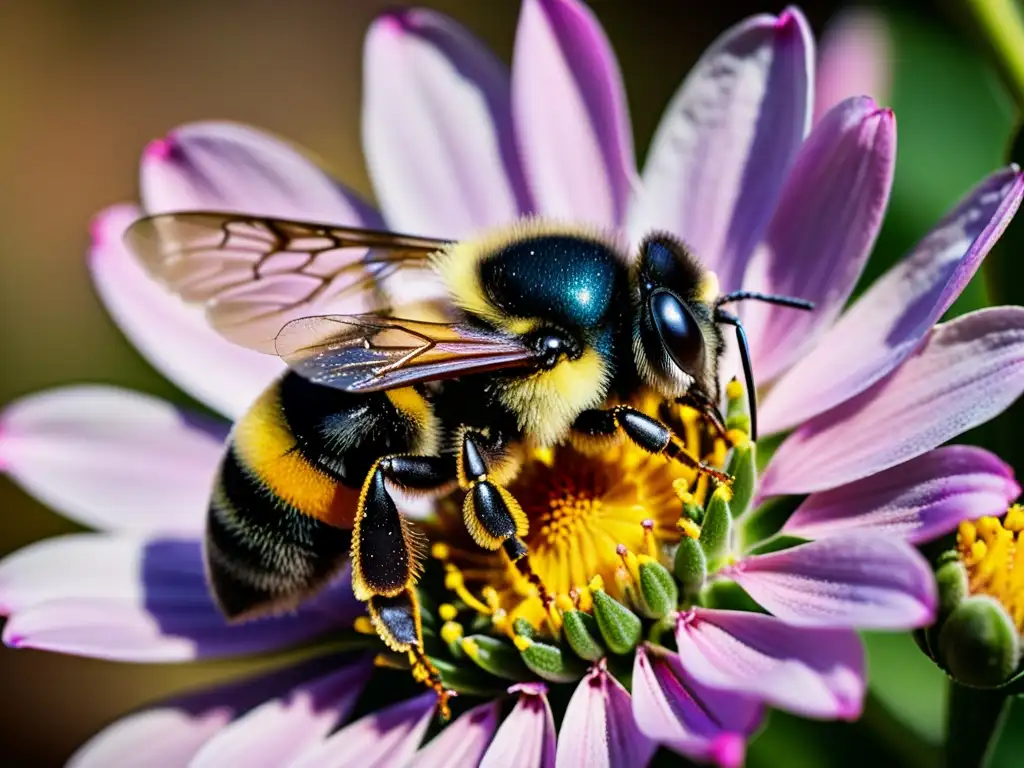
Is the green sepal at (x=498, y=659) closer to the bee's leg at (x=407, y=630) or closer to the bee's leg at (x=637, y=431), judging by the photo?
the bee's leg at (x=407, y=630)

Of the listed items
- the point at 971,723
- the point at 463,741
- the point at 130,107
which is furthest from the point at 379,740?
the point at 130,107

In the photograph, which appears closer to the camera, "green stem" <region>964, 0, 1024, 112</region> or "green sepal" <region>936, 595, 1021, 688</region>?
"green sepal" <region>936, 595, 1021, 688</region>

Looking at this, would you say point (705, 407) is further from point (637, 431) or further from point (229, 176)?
point (229, 176)

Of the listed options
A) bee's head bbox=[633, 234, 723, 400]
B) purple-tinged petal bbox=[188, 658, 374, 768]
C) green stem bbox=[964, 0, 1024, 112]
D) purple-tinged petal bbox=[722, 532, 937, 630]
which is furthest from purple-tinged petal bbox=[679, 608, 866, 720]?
green stem bbox=[964, 0, 1024, 112]

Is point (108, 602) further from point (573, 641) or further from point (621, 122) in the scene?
point (621, 122)

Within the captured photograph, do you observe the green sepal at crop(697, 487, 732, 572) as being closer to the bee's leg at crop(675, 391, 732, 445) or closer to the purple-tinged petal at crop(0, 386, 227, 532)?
the bee's leg at crop(675, 391, 732, 445)

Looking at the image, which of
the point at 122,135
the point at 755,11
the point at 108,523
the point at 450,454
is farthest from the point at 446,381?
the point at 122,135

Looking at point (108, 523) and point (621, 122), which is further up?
point (621, 122)
